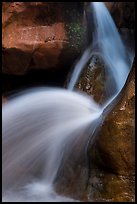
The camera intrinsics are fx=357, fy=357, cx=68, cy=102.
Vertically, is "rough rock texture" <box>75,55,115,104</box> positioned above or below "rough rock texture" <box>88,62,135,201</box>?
above

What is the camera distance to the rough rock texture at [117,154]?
3.72 metres

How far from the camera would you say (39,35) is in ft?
21.2

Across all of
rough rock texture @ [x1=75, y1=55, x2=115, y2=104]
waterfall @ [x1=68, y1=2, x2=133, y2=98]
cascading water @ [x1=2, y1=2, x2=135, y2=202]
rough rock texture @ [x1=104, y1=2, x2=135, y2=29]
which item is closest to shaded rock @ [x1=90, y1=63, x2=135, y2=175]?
cascading water @ [x1=2, y1=2, x2=135, y2=202]

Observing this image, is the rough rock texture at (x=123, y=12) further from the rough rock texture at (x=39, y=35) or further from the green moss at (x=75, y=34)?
the green moss at (x=75, y=34)

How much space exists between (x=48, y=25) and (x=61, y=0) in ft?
2.01

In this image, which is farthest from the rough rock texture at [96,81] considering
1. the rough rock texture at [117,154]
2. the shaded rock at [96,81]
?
the rough rock texture at [117,154]

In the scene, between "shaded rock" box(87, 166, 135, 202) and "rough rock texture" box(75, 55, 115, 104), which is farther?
"rough rock texture" box(75, 55, 115, 104)

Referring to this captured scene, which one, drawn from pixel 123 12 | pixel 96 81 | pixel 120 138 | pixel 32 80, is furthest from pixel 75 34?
pixel 120 138

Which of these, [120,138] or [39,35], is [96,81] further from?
[120,138]

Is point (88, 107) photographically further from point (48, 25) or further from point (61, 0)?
point (61, 0)

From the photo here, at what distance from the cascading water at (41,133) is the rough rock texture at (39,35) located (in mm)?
526

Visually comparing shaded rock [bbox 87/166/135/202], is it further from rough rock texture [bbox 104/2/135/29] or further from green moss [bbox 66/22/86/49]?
rough rock texture [bbox 104/2/135/29]

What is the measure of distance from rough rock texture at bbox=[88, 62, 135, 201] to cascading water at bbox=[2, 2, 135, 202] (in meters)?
0.41

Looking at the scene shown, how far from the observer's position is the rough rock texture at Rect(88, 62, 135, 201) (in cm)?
372
